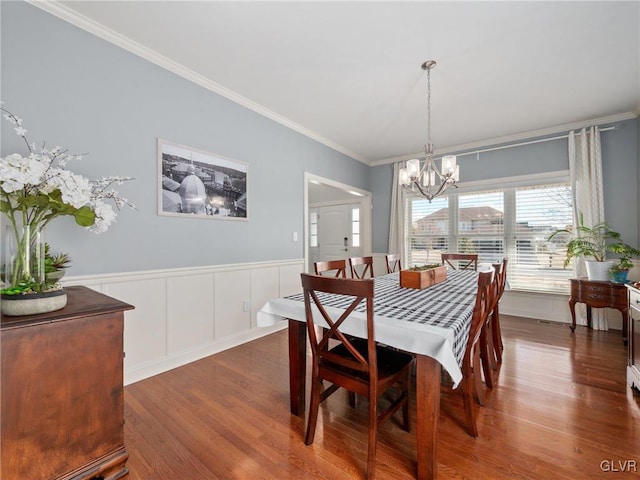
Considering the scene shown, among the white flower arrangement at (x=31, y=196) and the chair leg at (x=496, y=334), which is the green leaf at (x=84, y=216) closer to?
the white flower arrangement at (x=31, y=196)

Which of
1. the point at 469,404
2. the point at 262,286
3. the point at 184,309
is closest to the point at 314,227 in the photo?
the point at 262,286

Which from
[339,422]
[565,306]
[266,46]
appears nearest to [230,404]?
[339,422]

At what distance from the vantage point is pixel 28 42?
1772mm

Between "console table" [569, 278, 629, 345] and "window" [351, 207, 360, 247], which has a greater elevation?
"window" [351, 207, 360, 247]

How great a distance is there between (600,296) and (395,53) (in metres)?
3.42

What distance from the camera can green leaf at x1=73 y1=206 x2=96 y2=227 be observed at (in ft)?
4.36

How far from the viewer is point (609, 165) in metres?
3.46

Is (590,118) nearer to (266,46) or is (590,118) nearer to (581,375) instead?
(581,375)

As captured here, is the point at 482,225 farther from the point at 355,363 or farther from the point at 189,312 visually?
the point at 189,312

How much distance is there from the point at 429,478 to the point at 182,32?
123 inches

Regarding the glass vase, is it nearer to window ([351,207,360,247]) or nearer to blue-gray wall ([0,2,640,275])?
blue-gray wall ([0,2,640,275])

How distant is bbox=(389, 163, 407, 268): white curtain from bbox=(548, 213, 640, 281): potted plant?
7.15 ft

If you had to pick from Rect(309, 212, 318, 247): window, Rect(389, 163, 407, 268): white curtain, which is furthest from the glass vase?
Rect(309, 212, 318, 247): window

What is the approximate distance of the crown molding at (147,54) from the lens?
6.13 feet
